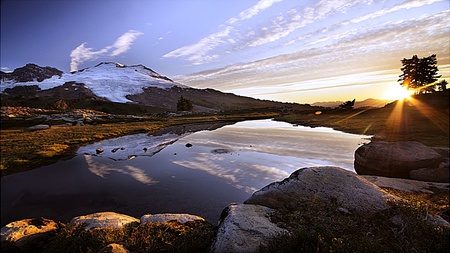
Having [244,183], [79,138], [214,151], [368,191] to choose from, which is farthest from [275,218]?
[79,138]

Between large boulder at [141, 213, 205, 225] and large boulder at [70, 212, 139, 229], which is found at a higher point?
large boulder at [70, 212, 139, 229]

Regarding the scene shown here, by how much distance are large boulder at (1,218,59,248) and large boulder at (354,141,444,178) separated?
785 inches

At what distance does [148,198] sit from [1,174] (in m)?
7.46

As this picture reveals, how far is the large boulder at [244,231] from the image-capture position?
6.07 meters

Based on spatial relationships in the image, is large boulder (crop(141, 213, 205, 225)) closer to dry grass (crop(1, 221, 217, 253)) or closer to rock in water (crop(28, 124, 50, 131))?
dry grass (crop(1, 221, 217, 253))

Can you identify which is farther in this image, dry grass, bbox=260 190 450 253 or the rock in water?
the rock in water

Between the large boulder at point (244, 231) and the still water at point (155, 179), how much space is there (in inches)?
145

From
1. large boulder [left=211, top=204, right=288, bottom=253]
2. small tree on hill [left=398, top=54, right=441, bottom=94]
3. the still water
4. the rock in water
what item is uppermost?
small tree on hill [left=398, top=54, right=441, bottom=94]

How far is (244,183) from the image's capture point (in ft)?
52.1

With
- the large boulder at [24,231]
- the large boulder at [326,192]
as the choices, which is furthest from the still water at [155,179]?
the large boulder at [326,192]

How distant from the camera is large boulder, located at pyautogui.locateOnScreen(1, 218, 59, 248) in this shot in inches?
287

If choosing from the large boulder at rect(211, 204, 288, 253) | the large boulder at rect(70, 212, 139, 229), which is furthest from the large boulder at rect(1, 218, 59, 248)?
the large boulder at rect(211, 204, 288, 253)

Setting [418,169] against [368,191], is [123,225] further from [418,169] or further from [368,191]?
[418,169]

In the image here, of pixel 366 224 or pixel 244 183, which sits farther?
pixel 244 183
